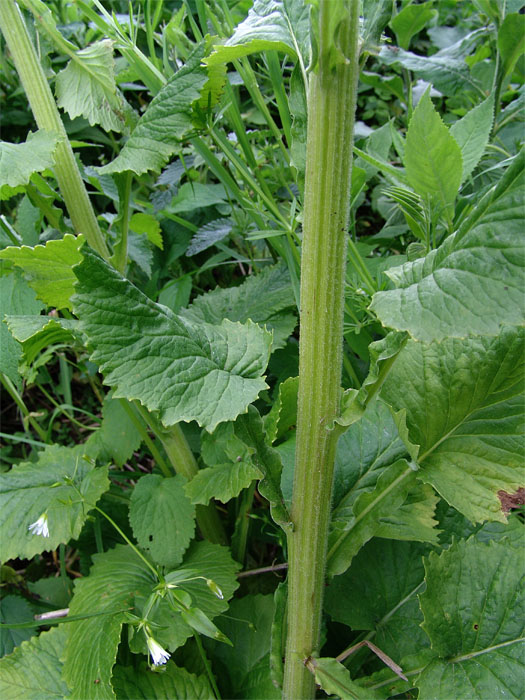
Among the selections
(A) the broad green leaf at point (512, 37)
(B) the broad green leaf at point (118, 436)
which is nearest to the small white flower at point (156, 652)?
(B) the broad green leaf at point (118, 436)

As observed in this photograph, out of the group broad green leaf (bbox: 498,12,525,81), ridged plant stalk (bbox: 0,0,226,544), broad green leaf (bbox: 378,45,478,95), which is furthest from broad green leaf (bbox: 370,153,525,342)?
broad green leaf (bbox: 378,45,478,95)

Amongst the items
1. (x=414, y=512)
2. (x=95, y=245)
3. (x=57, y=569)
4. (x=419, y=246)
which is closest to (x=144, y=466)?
(x=57, y=569)

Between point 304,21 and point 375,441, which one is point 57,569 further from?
point 304,21

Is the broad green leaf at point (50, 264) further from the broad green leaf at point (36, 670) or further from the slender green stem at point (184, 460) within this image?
the broad green leaf at point (36, 670)

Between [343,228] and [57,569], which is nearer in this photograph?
[343,228]

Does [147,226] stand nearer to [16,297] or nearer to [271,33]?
[16,297]

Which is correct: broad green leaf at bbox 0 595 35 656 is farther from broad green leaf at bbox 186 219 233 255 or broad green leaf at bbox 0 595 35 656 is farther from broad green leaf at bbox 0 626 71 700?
broad green leaf at bbox 186 219 233 255
